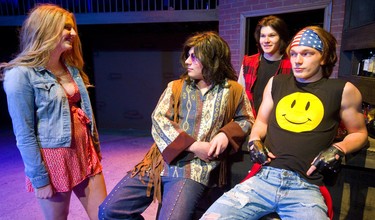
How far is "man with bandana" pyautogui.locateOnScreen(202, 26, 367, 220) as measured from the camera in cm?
133

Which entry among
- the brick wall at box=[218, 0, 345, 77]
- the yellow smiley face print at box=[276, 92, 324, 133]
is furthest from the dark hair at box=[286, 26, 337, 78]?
the brick wall at box=[218, 0, 345, 77]

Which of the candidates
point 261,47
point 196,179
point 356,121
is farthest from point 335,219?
point 261,47

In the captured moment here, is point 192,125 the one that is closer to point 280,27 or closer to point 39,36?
point 39,36

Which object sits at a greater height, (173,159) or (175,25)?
(175,25)

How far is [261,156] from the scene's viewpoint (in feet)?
4.80

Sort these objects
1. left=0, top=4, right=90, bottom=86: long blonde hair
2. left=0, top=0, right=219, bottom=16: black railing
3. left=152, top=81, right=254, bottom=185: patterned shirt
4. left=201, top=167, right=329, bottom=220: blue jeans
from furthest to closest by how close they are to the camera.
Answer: left=0, top=0, right=219, bottom=16: black railing → left=152, top=81, right=254, bottom=185: patterned shirt → left=0, top=4, right=90, bottom=86: long blonde hair → left=201, top=167, right=329, bottom=220: blue jeans

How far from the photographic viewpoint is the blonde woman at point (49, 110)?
1.36m

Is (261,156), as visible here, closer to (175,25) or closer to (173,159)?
(173,159)

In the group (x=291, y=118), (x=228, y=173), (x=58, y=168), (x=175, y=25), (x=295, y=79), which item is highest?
(x=175, y=25)

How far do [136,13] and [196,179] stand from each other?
417 cm

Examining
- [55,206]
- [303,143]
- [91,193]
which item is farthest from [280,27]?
[55,206]

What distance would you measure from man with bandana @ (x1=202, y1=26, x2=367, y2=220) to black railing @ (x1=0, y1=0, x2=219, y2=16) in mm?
3773

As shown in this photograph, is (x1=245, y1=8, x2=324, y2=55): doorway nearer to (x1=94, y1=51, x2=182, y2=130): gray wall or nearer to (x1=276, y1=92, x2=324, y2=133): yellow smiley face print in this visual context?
(x1=94, y1=51, x2=182, y2=130): gray wall

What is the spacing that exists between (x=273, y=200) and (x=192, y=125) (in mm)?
584
